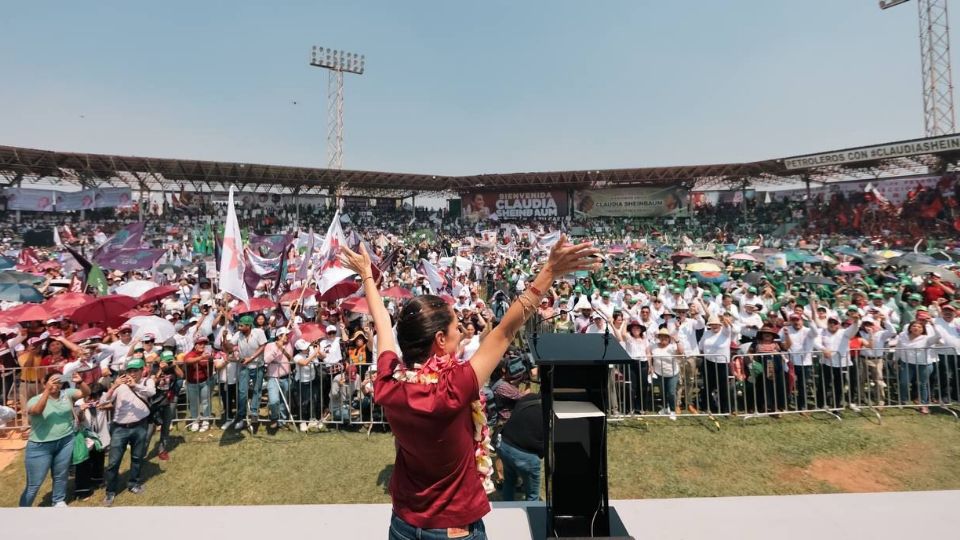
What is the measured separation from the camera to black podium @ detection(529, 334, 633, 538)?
101 inches

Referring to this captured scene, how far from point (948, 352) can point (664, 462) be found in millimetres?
4956

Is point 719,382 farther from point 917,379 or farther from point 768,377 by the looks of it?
point 917,379

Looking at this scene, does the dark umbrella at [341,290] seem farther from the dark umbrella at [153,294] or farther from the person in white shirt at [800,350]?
the person in white shirt at [800,350]

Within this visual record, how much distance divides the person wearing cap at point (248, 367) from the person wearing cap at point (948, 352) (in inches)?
393

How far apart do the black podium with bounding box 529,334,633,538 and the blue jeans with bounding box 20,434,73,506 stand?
5216mm

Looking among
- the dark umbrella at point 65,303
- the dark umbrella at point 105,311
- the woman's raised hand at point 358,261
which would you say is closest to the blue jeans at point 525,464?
the woman's raised hand at point 358,261

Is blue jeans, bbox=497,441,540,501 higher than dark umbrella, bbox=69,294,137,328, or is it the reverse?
dark umbrella, bbox=69,294,137,328

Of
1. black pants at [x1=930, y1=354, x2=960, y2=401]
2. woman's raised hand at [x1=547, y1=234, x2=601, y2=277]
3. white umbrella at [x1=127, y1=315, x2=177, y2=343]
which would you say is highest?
woman's raised hand at [x1=547, y1=234, x2=601, y2=277]

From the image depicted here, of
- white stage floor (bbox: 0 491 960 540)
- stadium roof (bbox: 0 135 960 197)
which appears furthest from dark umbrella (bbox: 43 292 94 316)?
stadium roof (bbox: 0 135 960 197)

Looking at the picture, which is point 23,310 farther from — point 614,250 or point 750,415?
point 614,250

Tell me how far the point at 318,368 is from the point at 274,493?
2.05m

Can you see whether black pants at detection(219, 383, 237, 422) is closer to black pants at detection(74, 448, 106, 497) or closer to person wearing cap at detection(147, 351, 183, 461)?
person wearing cap at detection(147, 351, 183, 461)

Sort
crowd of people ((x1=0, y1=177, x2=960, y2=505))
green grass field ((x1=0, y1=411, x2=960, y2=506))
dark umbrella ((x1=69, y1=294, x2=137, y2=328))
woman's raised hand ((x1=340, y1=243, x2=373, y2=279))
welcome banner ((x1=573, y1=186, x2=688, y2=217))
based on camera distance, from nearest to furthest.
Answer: woman's raised hand ((x1=340, y1=243, x2=373, y2=279))
crowd of people ((x1=0, y1=177, x2=960, y2=505))
green grass field ((x1=0, y1=411, x2=960, y2=506))
dark umbrella ((x1=69, y1=294, x2=137, y2=328))
welcome banner ((x1=573, y1=186, x2=688, y2=217))

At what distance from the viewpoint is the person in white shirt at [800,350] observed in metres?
6.96
